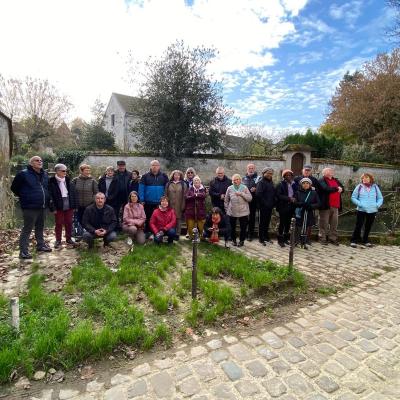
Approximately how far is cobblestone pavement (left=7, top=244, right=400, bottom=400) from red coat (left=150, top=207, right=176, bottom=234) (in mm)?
3585

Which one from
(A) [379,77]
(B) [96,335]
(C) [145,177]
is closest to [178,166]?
(C) [145,177]

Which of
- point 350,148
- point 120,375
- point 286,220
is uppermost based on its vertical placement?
point 350,148

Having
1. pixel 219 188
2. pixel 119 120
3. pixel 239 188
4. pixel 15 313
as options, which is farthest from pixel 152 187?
pixel 119 120

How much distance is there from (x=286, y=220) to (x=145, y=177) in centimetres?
389

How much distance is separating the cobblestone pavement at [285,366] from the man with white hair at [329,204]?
3.70 meters

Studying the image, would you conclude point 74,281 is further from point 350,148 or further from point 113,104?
point 113,104

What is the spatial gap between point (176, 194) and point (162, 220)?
780 mm

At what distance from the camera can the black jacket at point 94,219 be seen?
659 centimetres

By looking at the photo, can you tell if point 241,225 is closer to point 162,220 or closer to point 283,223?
point 283,223

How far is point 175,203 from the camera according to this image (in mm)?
7469

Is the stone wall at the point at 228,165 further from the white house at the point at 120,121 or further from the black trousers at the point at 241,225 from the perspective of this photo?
the black trousers at the point at 241,225

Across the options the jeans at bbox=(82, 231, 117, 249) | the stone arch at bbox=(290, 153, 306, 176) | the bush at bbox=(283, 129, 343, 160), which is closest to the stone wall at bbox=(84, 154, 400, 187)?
the stone arch at bbox=(290, 153, 306, 176)

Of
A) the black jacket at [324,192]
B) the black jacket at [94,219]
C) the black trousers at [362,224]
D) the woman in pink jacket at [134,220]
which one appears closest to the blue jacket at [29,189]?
the black jacket at [94,219]

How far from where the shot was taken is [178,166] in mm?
16891
